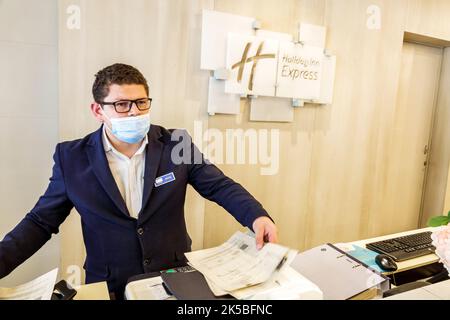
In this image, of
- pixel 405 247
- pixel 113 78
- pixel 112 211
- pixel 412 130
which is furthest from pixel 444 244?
pixel 412 130

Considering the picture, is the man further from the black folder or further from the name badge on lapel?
the black folder

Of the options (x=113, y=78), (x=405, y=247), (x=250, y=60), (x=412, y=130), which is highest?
(x=250, y=60)

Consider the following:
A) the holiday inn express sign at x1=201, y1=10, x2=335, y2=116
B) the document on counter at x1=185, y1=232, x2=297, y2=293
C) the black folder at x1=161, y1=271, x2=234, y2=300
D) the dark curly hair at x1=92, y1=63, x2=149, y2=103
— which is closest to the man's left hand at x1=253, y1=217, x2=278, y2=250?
the document on counter at x1=185, y1=232, x2=297, y2=293

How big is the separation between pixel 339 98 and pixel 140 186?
78.1 inches

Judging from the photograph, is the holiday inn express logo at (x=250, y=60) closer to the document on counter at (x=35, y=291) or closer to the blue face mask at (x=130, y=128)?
the blue face mask at (x=130, y=128)

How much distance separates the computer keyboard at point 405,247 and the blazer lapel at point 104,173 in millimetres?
1115

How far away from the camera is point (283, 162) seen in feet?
8.45

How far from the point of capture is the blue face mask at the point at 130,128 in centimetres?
138

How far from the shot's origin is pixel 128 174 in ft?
4.65

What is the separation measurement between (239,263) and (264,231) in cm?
19

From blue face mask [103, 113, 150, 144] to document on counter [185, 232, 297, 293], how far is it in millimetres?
638

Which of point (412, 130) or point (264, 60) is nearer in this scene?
point (264, 60)

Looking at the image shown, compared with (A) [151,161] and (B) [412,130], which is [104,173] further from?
(B) [412,130]

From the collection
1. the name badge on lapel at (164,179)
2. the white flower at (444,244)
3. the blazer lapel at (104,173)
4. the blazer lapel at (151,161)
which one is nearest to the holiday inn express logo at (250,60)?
the blazer lapel at (151,161)
